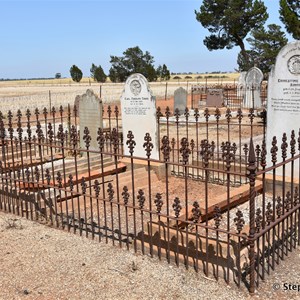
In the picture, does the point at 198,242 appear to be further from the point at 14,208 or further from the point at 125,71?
the point at 125,71

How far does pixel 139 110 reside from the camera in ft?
28.3

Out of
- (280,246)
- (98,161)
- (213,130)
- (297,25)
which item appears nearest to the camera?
(280,246)

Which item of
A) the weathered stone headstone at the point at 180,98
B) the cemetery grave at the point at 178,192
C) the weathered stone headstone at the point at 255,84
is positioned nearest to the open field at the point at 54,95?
the weathered stone headstone at the point at 180,98

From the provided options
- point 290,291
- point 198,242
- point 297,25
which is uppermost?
point 297,25

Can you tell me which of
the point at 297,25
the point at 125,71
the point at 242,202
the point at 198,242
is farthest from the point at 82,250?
the point at 125,71

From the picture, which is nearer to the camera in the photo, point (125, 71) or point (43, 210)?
point (43, 210)

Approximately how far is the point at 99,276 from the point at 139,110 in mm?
4886

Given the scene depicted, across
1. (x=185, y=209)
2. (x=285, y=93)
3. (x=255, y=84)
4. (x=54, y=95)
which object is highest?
(x=255, y=84)

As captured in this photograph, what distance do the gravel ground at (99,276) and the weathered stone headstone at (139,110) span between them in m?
3.81

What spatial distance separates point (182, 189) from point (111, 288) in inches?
145

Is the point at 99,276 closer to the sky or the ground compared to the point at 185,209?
closer to the ground

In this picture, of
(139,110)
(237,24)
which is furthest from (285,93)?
(237,24)

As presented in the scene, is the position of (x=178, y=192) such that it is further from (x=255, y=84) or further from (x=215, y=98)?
(x=215, y=98)

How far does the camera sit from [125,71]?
90.9 metres
